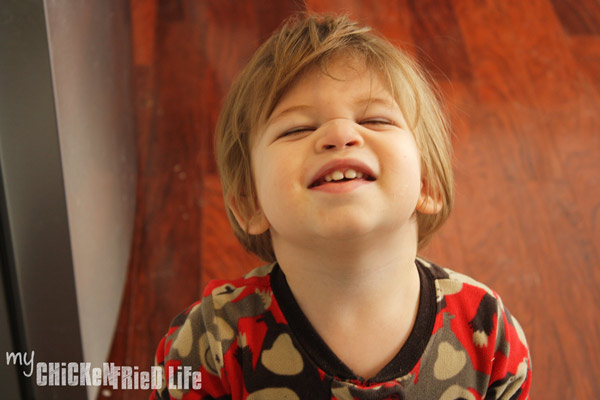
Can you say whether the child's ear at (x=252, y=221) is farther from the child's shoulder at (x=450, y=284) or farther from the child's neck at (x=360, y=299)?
the child's shoulder at (x=450, y=284)

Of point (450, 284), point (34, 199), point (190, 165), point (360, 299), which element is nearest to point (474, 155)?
point (190, 165)

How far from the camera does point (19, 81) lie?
763 millimetres

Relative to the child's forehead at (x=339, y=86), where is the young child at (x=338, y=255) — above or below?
below

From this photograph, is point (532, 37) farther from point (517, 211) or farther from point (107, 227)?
point (107, 227)

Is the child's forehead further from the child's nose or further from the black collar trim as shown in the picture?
the black collar trim

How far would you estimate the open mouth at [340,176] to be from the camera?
2.23 feet

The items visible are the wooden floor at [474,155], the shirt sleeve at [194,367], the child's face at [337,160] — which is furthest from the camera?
the wooden floor at [474,155]

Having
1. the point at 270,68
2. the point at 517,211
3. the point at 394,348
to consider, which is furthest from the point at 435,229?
the point at 517,211

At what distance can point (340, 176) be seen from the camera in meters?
0.68

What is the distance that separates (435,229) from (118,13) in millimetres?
623

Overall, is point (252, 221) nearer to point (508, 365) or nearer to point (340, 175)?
point (340, 175)

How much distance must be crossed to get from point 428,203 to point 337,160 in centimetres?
17

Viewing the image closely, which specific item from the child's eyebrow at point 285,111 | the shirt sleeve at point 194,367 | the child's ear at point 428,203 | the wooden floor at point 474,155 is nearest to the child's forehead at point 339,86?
the child's eyebrow at point 285,111

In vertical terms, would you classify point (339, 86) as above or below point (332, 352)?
above
